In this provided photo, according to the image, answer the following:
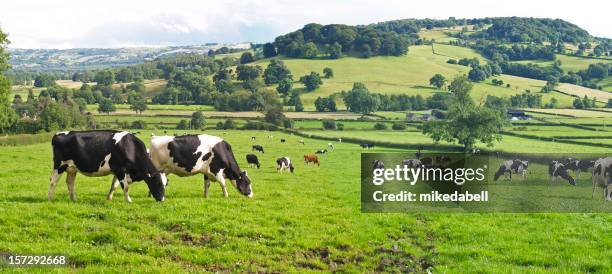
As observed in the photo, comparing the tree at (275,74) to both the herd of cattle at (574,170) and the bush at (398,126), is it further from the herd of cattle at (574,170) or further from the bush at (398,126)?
the herd of cattle at (574,170)

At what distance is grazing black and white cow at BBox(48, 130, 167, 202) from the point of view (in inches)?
663

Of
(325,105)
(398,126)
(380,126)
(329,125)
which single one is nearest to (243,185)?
(329,125)

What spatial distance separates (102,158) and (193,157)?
382 centimetres

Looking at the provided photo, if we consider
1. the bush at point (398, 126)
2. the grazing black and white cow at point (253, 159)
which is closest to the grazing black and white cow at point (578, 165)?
the grazing black and white cow at point (253, 159)

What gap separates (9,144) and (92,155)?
50.8m

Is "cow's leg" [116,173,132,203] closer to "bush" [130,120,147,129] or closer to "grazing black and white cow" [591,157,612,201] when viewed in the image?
"grazing black and white cow" [591,157,612,201]

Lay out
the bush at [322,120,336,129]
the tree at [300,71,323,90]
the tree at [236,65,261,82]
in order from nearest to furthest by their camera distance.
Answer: the bush at [322,120,336,129], the tree at [300,71,323,90], the tree at [236,65,261,82]

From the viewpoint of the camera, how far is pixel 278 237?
1423 centimetres

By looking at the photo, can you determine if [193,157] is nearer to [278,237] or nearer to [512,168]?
[278,237]

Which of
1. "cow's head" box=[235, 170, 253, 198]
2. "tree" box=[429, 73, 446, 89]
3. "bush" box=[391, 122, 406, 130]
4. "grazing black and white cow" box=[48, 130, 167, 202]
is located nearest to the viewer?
"grazing black and white cow" box=[48, 130, 167, 202]

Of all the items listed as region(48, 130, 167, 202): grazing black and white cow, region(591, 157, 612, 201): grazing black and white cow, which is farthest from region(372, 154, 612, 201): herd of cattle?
region(48, 130, 167, 202): grazing black and white cow

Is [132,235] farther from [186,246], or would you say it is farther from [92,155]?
[92,155]

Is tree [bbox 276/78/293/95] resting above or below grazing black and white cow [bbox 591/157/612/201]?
below

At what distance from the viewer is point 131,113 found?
420 ft
